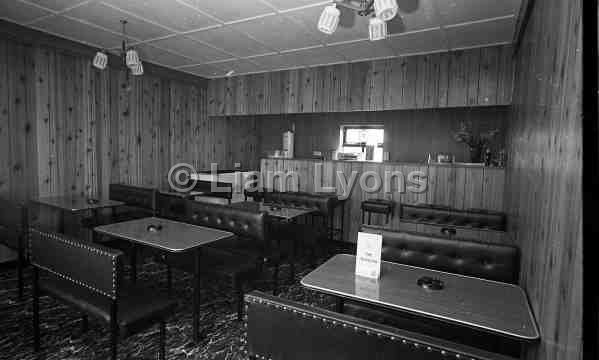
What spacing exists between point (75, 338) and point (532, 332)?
118 inches

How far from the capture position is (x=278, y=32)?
4062 millimetres

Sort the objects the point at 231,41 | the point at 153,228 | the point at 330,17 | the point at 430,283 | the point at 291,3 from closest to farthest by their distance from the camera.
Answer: the point at 430,283
the point at 330,17
the point at 153,228
the point at 291,3
the point at 231,41

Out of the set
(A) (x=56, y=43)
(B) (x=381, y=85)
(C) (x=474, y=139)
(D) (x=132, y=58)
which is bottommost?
(C) (x=474, y=139)

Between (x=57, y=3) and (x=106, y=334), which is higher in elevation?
(x=57, y=3)

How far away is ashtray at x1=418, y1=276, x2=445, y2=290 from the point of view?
177 centimetres

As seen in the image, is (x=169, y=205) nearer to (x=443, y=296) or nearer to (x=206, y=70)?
(x=206, y=70)

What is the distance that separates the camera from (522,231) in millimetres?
2158

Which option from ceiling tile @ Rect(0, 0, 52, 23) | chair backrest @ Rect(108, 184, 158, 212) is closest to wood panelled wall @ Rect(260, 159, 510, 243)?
chair backrest @ Rect(108, 184, 158, 212)

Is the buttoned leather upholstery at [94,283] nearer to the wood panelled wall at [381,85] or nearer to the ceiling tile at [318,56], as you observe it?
the ceiling tile at [318,56]

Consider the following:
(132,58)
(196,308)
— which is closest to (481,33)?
(132,58)

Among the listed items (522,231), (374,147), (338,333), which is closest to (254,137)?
(374,147)

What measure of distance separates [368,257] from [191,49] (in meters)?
4.26

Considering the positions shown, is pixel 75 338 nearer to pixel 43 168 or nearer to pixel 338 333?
pixel 338 333

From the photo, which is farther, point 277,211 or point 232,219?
point 277,211
